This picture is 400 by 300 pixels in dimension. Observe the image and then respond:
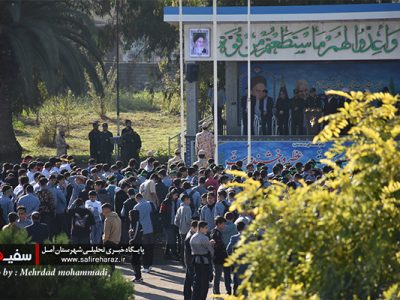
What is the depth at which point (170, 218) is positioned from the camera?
19719 mm

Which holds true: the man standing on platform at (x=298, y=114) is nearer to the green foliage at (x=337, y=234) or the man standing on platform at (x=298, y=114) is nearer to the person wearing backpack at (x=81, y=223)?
the person wearing backpack at (x=81, y=223)

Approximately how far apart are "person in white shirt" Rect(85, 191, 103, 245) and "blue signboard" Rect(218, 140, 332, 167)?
33.6 feet

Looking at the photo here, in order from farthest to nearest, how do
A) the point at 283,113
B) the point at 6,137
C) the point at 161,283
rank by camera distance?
the point at 6,137 < the point at 283,113 < the point at 161,283

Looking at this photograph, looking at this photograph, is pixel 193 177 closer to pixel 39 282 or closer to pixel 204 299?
pixel 204 299

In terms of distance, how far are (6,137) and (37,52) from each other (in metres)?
3.53

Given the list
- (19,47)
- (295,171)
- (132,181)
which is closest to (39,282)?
(132,181)

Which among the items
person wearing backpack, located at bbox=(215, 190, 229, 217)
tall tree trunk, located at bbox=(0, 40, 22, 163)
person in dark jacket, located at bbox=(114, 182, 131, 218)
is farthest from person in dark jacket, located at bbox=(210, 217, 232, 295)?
tall tree trunk, located at bbox=(0, 40, 22, 163)

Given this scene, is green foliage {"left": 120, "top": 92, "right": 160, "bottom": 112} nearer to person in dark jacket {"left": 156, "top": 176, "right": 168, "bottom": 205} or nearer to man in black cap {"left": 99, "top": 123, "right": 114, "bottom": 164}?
man in black cap {"left": 99, "top": 123, "right": 114, "bottom": 164}

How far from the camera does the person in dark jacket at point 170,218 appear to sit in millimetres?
19547

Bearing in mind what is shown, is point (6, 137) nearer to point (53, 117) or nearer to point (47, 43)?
point (47, 43)

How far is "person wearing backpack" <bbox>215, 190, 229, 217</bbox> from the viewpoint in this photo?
17922 millimetres

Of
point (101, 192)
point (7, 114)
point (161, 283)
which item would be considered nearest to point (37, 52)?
point (7, 114)

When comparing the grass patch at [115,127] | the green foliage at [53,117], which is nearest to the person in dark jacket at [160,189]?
the grass patch at [115,127]

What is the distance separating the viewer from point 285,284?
703 cm
